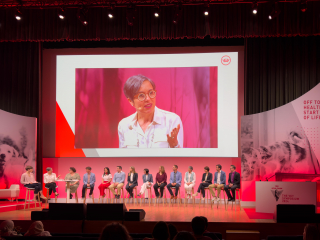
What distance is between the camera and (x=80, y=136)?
28.3 feet

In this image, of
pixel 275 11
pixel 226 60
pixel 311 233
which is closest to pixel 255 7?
pixel 275 11

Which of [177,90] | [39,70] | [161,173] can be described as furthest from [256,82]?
[39,70]

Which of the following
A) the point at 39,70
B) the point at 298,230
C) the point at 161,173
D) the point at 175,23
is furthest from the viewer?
the point at 39,70

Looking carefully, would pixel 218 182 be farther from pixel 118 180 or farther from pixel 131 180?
pixel 118 180

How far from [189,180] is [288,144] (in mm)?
2440

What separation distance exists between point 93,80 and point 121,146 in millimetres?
1903

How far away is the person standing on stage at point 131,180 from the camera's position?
799cm

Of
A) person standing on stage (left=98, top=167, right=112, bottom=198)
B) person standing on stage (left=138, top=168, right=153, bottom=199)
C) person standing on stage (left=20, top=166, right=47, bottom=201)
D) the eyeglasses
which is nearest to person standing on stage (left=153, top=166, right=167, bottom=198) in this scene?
person standing on stage (left=138, top=168, right=153, bottom=199)

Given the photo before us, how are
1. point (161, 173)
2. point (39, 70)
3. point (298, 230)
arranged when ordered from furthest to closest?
1. point (39, 70)
2. point (161, 173)
3. point (298, 230)

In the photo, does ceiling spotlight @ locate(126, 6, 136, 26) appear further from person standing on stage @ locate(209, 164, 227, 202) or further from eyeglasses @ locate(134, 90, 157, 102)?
person standing on stage @ locate(209, 164, 227, 202)

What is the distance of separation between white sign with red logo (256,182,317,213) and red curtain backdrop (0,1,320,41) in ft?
10.8

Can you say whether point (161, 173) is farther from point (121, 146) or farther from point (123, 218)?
point (123, 218)

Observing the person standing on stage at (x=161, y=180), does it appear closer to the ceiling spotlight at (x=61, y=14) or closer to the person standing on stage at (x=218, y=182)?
the person standing on stage at (x=218, y=182)

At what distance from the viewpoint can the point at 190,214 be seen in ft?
21.4
